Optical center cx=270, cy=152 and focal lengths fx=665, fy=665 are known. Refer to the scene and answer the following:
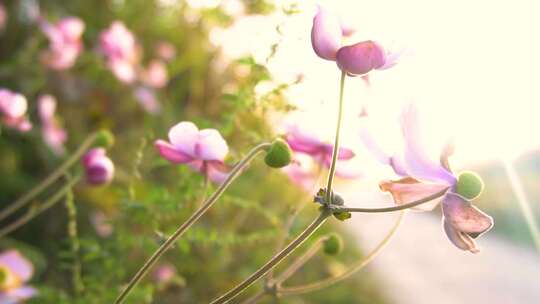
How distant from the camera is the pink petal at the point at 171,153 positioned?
73 centimetres

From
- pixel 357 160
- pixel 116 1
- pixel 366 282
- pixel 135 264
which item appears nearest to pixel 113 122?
pixel 116 1

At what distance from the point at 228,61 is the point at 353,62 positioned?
5.96ft

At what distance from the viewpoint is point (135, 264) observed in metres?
1.71

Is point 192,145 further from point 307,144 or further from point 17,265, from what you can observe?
point 17,265

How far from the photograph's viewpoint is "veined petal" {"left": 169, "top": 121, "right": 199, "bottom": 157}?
73 cm

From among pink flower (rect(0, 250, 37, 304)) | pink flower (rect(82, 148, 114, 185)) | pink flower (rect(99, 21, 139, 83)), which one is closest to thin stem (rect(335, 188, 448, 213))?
pink flower (rect(82, 148, 114, 185))

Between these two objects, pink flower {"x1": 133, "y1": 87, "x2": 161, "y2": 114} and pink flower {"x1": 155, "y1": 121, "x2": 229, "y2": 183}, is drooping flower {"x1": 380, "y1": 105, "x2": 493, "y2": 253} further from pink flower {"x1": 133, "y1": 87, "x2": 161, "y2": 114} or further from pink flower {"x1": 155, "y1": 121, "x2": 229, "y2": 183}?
pink flower {"x1": 133, "y1": 87, "x2": 161, "y2": 114}

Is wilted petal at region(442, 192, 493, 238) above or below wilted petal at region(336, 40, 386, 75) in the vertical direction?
below

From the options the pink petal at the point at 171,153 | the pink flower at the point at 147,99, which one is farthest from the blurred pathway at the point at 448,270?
the pink petal at the point at 171,153

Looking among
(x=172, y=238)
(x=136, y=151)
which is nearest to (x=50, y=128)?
(x=136, y=151)

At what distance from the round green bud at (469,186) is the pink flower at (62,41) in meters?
1.31

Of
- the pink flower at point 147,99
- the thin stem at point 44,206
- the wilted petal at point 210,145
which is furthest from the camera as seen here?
the pink flower at point 147,99

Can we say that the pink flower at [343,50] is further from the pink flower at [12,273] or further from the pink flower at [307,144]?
the pink flower at [12,273]

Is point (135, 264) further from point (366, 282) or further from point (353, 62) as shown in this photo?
point (366, 282)
